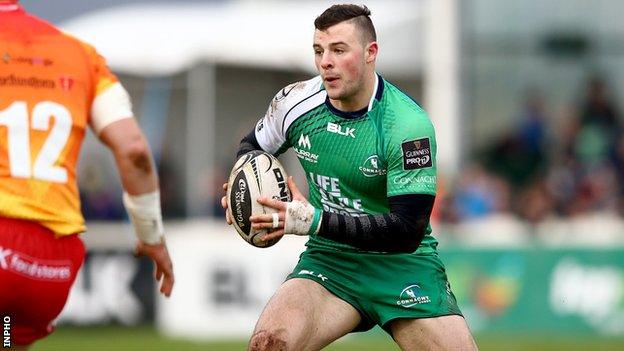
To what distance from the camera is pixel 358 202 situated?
7.28 metres

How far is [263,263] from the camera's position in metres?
16.2

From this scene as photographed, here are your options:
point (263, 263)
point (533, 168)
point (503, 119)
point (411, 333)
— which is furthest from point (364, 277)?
point (503, 119)

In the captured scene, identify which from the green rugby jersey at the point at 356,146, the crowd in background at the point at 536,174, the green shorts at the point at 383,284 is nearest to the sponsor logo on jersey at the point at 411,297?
the green shorts at the point at 383,284

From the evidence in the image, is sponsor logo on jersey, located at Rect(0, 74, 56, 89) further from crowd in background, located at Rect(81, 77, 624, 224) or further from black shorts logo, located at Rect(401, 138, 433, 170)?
crowd in background, located at Rect(81, 77, 624, 224)

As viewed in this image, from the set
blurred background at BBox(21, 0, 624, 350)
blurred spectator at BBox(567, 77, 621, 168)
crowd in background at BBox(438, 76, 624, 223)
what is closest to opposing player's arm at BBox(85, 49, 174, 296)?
blurred background at BBox(21, 0, 624, 350)

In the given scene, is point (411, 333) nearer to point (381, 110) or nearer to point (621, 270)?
point (381, 110)

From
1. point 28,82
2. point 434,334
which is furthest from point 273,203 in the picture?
A: point 28,82

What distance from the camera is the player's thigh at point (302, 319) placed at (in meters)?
6.88

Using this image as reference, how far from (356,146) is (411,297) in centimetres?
85

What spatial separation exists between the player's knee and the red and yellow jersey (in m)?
1.19

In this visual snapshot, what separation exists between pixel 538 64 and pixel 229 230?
655 centimetres

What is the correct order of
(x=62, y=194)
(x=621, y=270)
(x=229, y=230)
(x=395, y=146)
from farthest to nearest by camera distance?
1. (x=229, y=230)
2. (x=621, y=270)
3. (x=395, y=146)
4. (x=62, y=194)

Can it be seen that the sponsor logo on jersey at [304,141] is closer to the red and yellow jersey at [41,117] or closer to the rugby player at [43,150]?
the rugby player at [43,150]

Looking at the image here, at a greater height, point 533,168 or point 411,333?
point 411,333
